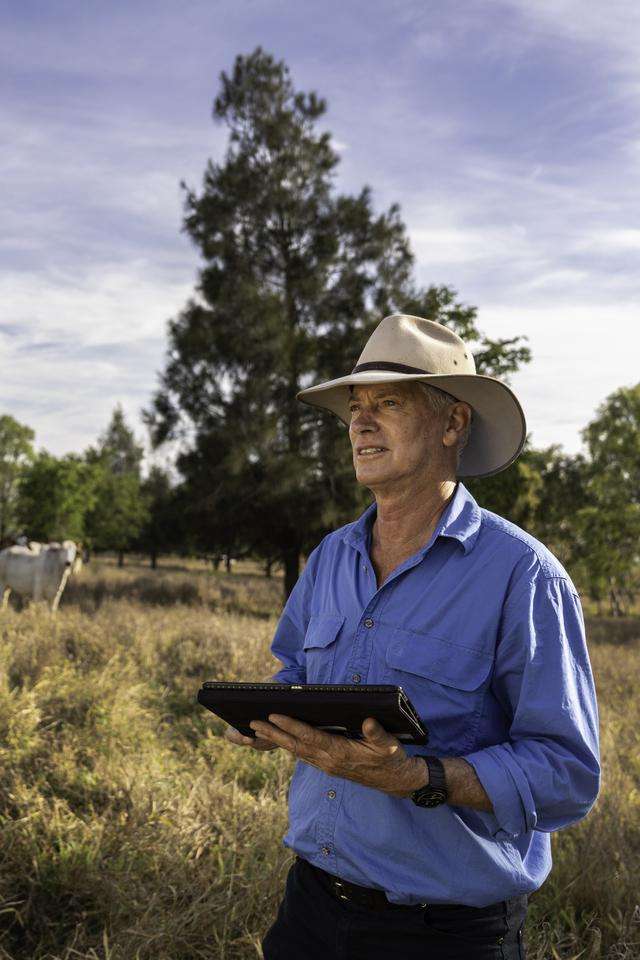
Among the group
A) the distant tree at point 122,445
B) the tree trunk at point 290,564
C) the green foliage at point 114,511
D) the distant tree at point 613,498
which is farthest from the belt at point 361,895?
the distant tree at point 122,445

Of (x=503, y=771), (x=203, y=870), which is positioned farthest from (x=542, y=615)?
(x=203, y=870)

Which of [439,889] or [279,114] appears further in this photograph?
[279,114]

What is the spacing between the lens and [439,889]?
2070mm

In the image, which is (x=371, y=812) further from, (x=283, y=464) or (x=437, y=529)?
(x=283, y=464)

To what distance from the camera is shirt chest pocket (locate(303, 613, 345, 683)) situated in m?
2.46

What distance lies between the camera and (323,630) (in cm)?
251

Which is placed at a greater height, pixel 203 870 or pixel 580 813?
pixel 580 813

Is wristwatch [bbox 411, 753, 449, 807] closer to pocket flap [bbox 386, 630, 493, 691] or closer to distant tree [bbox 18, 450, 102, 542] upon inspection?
pocket flap [bbox 386, 630, 493, 691]

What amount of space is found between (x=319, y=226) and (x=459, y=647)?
74.0ft

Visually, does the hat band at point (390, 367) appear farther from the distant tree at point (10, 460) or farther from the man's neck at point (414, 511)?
the distant tree at point (10, 460)

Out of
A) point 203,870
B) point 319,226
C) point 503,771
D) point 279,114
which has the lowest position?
point 203,870

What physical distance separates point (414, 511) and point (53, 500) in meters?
39.4

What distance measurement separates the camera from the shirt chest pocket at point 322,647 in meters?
2.46

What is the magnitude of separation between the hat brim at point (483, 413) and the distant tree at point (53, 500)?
124 feet
